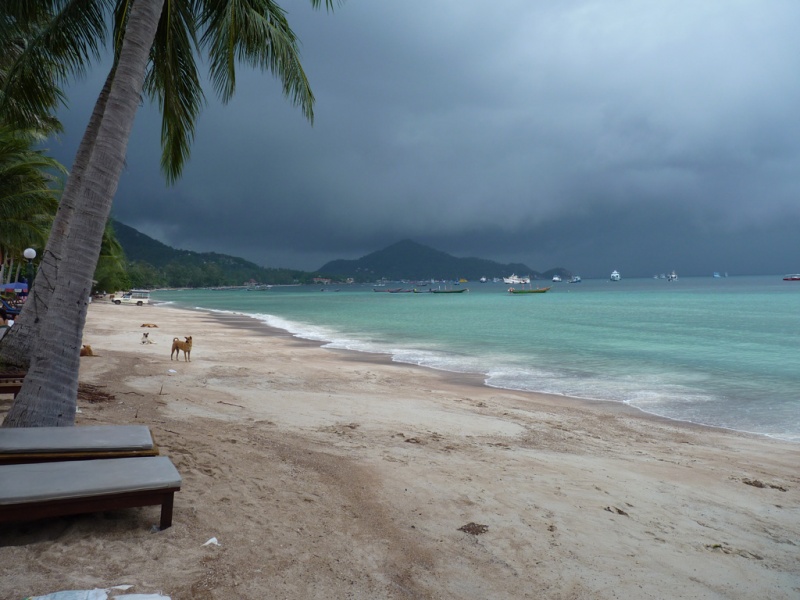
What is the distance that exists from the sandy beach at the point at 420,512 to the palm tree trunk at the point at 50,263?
2.56ft

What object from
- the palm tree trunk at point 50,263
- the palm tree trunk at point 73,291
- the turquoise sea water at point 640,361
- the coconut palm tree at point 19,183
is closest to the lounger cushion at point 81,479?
the palm tree trunk at point 73,291

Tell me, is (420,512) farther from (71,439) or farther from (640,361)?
(640,361)

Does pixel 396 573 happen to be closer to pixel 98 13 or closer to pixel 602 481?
pixel 602 481

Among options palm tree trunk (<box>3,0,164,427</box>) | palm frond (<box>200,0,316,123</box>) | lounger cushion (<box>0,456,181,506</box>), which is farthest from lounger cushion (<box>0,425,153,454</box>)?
palm frond (<box>200,0,316,123</box>)

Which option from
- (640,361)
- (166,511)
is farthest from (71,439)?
(640,361)

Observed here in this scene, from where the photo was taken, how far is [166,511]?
11.5 ft

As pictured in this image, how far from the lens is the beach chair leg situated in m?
3.48

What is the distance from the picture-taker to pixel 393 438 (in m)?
7.15

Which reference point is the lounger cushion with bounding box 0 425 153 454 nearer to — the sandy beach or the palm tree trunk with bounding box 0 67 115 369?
the sandy beach

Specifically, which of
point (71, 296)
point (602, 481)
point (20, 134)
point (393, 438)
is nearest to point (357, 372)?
point (393, 438)

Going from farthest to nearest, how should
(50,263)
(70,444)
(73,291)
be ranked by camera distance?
(50,263), (73,291), (70,444)

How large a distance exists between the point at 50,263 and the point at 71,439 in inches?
90.3

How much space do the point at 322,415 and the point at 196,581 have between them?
208 inches

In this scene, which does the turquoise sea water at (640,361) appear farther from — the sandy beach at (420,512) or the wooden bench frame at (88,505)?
the wooden bench frame at (88,505)
